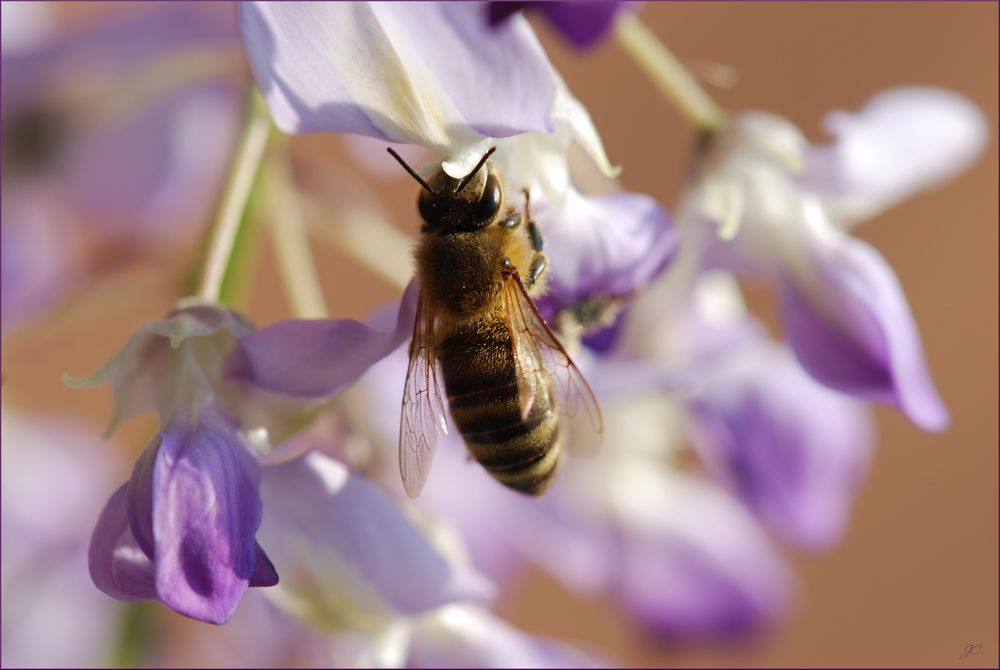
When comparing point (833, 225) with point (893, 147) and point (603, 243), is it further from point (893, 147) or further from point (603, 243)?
point (603, 243)

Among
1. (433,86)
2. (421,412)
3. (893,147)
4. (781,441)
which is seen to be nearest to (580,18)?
(433,86)

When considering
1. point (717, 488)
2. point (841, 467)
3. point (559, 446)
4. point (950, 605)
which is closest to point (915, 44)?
point (950, 605)

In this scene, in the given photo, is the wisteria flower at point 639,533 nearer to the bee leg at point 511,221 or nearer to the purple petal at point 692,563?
the purple petal at point 692,563

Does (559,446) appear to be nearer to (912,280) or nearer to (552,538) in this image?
(552,538)

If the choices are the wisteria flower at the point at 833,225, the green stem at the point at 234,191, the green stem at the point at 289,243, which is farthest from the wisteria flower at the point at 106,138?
the wisteria flower at the point at 833,225

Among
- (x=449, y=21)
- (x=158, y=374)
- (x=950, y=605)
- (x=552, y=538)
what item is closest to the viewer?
(x=449, y=21)
